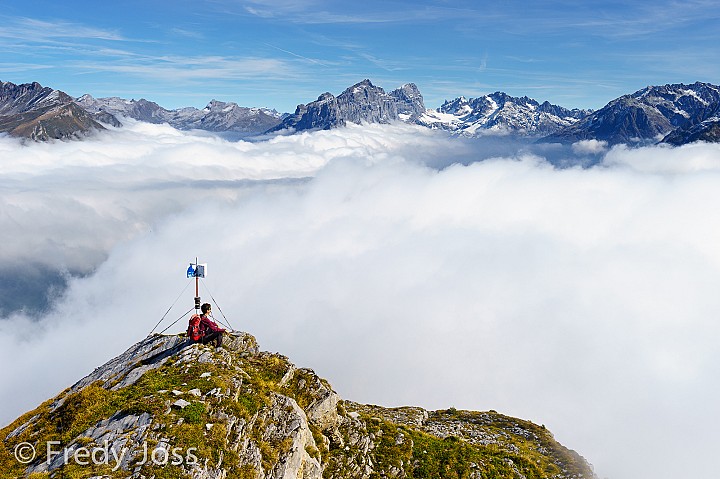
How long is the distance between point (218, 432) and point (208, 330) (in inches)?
516

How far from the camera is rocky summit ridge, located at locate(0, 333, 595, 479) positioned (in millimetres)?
23281

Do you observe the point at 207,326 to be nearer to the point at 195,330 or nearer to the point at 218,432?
the point at 195,330

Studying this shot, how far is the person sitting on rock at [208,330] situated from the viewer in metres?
36.0

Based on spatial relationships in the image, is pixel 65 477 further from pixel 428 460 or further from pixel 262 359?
pixel 428 460

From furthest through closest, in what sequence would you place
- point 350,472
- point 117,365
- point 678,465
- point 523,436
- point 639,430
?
point 639,430 → point 678,465 → point 523,436 → point 117,365 → point 350,472

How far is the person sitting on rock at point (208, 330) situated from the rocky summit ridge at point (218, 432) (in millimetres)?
1020

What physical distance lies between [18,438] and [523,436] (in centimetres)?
5614

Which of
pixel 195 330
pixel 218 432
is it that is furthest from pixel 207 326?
pixel 218 432

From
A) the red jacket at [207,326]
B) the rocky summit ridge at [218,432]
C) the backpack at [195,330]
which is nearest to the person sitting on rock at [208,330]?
the red jacket at [207,326]

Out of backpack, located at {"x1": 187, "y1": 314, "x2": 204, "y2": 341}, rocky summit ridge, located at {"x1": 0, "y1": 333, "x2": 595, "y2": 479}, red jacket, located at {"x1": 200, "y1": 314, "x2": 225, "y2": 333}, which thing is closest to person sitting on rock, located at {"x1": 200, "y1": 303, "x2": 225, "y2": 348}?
red jacket, located at {"x1": 200, "y1": 314, "x2": 225, "y2": 333}

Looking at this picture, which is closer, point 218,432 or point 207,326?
point 218,432

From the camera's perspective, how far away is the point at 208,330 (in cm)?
3672

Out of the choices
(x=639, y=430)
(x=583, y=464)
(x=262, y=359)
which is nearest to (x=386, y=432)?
(x=262, y=359)

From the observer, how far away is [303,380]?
37.0 m
